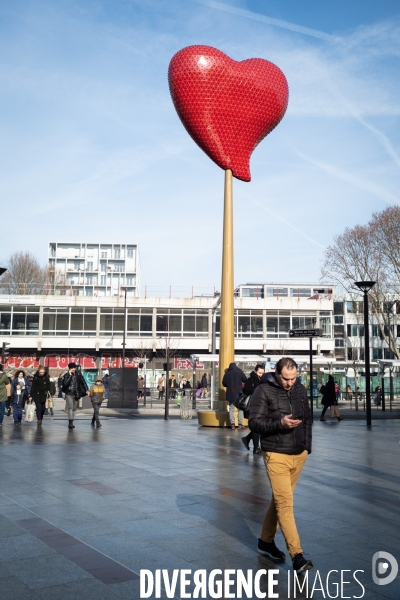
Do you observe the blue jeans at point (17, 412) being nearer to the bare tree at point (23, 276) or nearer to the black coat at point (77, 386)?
the black coat at point (77, 386)

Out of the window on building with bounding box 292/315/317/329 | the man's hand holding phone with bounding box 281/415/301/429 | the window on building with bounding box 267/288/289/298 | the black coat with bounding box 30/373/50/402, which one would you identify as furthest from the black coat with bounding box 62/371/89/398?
the window on building with bounding box 267/288/289/298

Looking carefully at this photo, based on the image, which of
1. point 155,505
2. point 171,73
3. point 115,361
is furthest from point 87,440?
point 115,361

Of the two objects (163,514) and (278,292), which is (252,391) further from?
(278,292)

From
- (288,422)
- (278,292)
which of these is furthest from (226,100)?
(278,292)

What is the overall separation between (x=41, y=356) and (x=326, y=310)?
2656 cm

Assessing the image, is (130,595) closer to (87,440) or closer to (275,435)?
(275,435)

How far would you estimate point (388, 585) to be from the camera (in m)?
4.39

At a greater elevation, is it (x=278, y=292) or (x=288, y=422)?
(x=278, y=292)

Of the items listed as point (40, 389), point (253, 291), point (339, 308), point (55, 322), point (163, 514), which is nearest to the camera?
point (163, 514)

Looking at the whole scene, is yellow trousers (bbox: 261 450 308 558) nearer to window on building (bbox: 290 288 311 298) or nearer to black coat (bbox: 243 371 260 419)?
black coat (bbox: 243 371 260 419)

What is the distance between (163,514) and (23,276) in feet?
187

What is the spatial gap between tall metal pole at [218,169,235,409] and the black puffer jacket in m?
12.2

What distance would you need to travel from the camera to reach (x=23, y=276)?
2392 inches

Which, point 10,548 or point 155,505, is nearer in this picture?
point 10,548
